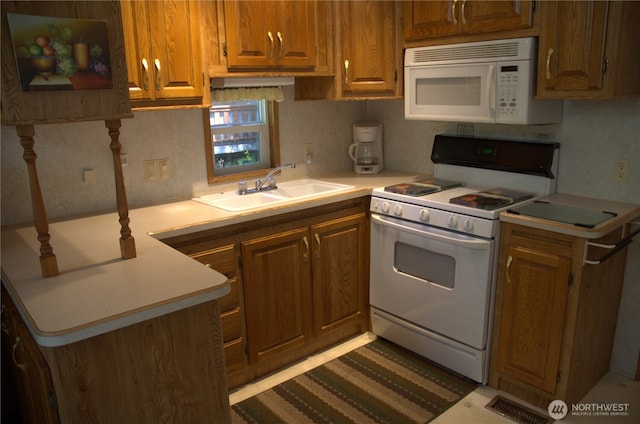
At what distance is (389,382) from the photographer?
274cm

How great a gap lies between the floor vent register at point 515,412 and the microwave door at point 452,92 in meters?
1.43

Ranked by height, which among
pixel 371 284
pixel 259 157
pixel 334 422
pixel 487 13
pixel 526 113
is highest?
pixel 487 13

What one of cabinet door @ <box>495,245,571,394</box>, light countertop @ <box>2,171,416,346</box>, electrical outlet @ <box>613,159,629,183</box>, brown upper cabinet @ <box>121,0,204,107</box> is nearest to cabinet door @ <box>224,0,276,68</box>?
brown upper cabinet @ <box>121,0,204,107</box>

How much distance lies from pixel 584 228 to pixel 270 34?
1.81 meters

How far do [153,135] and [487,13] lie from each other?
1.87 metres

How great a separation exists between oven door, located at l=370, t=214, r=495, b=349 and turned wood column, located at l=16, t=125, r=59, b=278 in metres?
1.76

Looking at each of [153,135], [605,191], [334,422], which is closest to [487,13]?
[605,191]

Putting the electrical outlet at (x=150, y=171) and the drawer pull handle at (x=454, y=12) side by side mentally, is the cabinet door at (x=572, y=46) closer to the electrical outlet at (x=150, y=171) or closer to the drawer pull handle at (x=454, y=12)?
the drawer pull handle at (x=454, y=12)

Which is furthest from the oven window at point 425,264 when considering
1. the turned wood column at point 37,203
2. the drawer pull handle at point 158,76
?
the turned wood column at point 37,203

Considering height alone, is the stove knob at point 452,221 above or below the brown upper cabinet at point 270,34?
below

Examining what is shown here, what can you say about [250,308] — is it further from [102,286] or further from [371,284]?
[102,286]

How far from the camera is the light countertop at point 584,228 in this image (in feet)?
7.17

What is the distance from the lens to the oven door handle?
2496 millimetres

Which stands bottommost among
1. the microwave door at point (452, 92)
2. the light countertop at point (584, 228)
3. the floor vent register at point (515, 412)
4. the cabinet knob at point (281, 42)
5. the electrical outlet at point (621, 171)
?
the floor vent register at point (515, 412)
